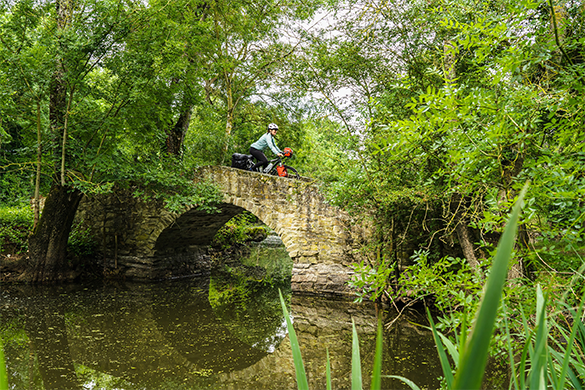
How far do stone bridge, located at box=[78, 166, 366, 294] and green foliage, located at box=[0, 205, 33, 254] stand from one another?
54.8 inches

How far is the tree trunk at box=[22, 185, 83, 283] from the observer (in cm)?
756

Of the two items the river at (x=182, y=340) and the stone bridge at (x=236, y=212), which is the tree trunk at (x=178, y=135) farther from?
the river at (x=182, y=340)

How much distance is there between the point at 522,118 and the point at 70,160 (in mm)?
7180

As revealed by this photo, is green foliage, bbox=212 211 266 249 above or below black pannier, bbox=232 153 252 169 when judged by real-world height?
below

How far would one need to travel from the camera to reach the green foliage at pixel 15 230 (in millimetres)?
7977

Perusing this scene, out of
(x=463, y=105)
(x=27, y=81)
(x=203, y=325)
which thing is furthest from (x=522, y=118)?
(x=27, y=81)

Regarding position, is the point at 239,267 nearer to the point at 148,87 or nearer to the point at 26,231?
the point at 26,231

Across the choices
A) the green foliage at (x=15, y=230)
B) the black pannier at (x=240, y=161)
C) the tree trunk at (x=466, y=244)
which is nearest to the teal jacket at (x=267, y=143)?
the black pannier at (x=240, y=161)

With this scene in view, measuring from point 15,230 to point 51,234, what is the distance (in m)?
1.24

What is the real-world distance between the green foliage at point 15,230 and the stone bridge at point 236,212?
139cm

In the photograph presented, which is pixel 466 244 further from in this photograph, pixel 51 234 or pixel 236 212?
pixel 51 234

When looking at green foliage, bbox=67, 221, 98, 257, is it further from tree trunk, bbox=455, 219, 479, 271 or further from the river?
tree trunk, bbox=455, 219, 479, 271

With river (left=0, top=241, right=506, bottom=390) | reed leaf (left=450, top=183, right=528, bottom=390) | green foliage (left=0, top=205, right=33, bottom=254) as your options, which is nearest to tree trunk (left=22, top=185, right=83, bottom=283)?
river (left=0, top=241, right=506, bottom=390)

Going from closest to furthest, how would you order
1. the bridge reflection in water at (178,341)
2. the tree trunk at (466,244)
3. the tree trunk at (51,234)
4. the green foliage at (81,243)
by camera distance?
the bridge reflection in water at (178,341) < the tree trunk at (466,244) < the tree trunk at (51,234) < the green foliage at (81,243)
